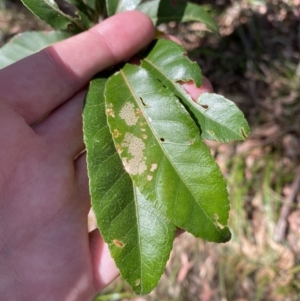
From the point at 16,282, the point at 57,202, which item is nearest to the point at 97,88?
the point at 57,202

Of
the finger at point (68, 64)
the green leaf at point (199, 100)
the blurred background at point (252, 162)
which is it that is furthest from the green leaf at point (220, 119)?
the blurred background at point (252, 162)

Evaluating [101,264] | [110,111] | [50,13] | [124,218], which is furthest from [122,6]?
[101,264]

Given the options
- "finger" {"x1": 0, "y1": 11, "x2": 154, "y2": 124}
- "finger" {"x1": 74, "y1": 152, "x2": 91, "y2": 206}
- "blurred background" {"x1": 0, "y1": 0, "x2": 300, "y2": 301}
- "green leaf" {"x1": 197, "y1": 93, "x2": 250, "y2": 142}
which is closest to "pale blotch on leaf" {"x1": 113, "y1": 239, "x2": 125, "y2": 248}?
"finger" {"x1": 74, "y1": 152, "x2": 91, "y2": 206}

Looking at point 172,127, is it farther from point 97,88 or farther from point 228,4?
point 228,4

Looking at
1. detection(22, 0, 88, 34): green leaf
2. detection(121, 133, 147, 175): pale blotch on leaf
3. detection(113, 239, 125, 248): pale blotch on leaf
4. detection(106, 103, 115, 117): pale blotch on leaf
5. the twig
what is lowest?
the twig

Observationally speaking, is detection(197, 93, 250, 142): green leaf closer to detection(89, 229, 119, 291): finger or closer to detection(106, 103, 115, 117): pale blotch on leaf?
detection(106, 103, 115, 117): pale blotch on leaf

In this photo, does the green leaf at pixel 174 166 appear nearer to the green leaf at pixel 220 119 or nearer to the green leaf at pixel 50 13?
the green leaf at pixel 220 119

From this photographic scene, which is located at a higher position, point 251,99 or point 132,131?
point 132,131
